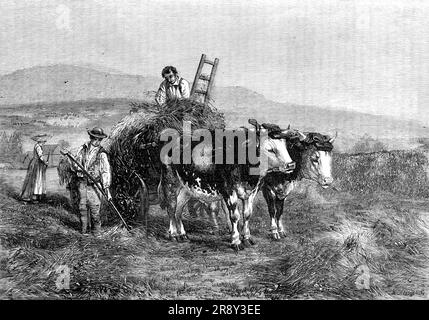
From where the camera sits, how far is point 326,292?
31.2 ft

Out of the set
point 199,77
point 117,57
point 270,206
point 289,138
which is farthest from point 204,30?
point 270,206

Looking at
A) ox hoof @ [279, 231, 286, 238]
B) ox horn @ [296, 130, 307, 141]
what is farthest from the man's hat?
ox hoof @ [279, 231, 286, 238]

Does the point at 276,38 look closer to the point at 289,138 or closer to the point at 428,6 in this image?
the point at 289,138

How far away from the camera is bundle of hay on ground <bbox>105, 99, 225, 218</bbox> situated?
985 centimetres

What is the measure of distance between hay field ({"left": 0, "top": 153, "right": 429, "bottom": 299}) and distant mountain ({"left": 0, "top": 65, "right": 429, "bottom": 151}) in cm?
67

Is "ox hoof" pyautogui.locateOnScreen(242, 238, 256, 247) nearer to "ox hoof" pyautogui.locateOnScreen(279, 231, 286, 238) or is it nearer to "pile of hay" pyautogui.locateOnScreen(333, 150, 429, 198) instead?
"ox hoof" pyautogui.locateOnScreen(279, 231, 286, 238)

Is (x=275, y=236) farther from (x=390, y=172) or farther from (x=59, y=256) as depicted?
(x=59, y=256)

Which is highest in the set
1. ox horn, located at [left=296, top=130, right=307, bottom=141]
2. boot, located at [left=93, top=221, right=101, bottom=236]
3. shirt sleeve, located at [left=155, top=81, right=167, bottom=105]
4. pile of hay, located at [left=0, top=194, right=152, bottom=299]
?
shirt sleeve, located at [left=155, top=81, right=167, bottom=105]

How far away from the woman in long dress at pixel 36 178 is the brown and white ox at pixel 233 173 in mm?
1928

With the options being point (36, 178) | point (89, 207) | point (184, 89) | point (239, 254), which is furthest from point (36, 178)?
point (239, 254)

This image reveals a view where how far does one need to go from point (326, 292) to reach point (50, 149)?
4.77 meters

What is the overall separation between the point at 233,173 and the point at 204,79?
5.66 ft

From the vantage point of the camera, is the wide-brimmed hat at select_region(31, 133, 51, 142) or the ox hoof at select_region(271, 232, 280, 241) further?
the wide-brimmed hat at select_region(31, 133, 51, 142)

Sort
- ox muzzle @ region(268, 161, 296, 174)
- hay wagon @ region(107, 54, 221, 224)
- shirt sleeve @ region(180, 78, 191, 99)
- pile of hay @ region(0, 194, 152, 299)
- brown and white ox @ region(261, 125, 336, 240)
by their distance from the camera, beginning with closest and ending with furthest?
pile of hay @ region(0, 194, 152, 299) → ox muzzle @ region(268, 161, 296, 174) → hay wagon @ region(107, 54, 221, 224) → brown and white ox @ region(261, 125, 336, 240) → shirt sleeve @ region(180, 78, 191, 99)
